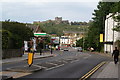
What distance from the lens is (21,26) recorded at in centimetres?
6372

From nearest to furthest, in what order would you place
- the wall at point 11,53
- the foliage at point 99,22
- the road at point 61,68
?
the road at point 61,68 → the wall at point 11,53 → the foliage at point 99,22

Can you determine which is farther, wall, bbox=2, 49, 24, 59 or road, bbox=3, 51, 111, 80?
wall, bbox=2, 49, 24, 59

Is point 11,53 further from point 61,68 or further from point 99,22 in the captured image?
point 99,22

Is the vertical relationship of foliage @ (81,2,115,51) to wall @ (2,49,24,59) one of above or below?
above

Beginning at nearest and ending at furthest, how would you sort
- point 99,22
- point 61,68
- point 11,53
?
point 61,68 → point 11,53 → point 99,22

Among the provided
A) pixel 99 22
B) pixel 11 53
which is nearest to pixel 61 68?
pixel 11 53

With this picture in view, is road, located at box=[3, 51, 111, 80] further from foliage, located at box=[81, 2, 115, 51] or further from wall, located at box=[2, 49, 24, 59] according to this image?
foliage, located at box=[81, 2, 115, 51]

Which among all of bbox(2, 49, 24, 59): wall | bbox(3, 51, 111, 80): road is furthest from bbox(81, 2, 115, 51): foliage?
bbox(3, 51, 111, 80): road

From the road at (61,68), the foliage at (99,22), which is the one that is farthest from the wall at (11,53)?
the foliage at (99,22)

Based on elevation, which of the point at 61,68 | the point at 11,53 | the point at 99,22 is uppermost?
the point at 99,22

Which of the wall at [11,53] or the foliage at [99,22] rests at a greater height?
the foliage at [99,22]

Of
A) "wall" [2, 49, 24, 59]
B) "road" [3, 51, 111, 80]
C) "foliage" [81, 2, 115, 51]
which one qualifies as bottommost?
"road" [3, 51, 111, 80]

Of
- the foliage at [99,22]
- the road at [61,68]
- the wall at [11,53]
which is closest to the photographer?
the road at [61,68]

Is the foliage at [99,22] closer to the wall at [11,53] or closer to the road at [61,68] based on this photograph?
the wall at [11,53]
